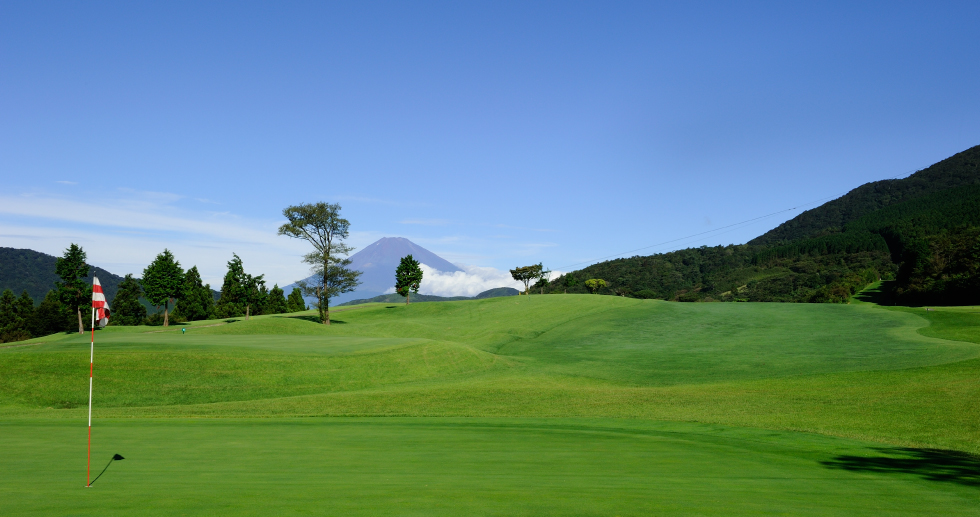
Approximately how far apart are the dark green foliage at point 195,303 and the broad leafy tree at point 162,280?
127 feet

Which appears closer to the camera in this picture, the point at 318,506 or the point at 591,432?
the point at 318,506

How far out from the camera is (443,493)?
25.9 ft

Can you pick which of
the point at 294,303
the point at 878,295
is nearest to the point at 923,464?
the point at 878,295

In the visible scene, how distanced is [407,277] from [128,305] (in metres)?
52.0

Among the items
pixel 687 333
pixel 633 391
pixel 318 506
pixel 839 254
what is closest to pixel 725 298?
pixel 839 254

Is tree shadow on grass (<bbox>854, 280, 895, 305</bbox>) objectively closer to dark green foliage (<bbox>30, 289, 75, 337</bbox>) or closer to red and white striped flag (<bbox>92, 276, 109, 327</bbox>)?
red and white striped flag (<bbox>92, 276, 109, 327</bbox>)

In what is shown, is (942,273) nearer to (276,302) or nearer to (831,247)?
(831,247)

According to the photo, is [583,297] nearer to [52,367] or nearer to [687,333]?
[687,333]

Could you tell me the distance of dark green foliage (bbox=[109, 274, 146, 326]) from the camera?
95.4m

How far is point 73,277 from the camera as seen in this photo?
6091cm

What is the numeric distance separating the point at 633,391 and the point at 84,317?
7237 centimetres

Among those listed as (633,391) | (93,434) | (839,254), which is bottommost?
(633,391)

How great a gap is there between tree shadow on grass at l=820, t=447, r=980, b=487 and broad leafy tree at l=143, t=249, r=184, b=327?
68.2 meters

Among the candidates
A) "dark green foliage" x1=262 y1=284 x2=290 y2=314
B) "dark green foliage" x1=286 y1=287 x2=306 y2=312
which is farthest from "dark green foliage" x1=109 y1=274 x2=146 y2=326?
"dark green foliage" x1=286 y1=287 x2=306 y2=312
